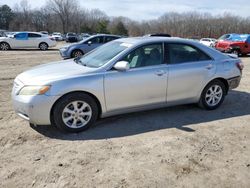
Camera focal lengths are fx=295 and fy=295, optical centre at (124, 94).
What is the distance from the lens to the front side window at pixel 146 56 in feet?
16.5

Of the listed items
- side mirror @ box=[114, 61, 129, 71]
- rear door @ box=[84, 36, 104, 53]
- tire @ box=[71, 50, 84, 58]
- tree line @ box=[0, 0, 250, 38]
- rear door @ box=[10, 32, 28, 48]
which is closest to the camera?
side mirror @ box=[114, 61, 129, 71]

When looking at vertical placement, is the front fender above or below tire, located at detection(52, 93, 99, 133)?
above

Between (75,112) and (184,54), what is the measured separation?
2.35 metres

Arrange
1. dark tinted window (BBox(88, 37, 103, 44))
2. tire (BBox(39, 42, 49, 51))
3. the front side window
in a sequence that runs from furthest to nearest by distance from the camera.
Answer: tire (BBox(39, 42, 49, 51)), dark tinted window (BBox(88, 37, 103, 44)), the front side window

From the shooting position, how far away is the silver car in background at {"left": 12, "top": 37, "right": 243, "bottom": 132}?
14.6 feet

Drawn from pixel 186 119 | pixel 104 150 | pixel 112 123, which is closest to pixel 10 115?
pixel 112 123

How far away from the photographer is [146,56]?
5.18 meters

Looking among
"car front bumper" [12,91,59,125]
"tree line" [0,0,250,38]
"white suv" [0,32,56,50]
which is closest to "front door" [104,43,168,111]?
"car front bumper" [12,91,59,125]

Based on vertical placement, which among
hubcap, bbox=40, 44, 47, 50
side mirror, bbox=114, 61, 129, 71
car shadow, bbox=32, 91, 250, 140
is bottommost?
hubcap, bbox=40, 44, 47, 50

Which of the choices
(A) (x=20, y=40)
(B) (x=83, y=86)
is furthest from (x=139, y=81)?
(A) (x=20, y=40)

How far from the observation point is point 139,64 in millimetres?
5062

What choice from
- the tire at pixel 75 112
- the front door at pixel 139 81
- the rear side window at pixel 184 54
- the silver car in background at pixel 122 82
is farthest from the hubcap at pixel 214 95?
the tire at pixel 75 112

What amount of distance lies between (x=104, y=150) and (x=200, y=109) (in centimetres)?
268

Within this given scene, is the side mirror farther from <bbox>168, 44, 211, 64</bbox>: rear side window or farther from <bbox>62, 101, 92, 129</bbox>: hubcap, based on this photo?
<bbox>168, 44, 211, 64</bbox>: rear side window
